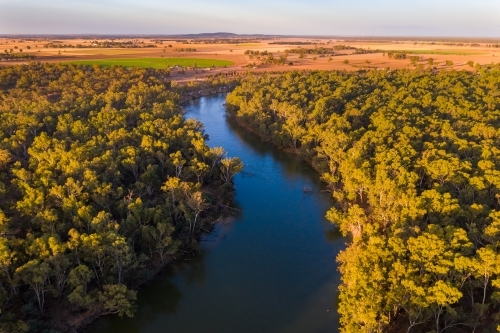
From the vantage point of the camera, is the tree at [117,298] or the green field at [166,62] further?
the green field at [166,62]

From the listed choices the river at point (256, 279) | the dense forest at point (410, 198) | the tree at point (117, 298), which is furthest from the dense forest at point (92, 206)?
the dense forest at point (410, 198)

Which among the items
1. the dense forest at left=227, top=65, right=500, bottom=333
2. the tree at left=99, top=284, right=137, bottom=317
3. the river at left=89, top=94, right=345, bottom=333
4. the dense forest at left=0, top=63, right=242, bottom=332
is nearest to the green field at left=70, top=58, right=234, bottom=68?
the dense forest at left=227, top=65, right=500, bottom=333

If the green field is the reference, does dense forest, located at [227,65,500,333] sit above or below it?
below

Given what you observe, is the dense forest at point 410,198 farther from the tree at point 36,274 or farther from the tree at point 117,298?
the tree at point 36,274

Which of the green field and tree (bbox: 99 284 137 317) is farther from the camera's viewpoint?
the green field

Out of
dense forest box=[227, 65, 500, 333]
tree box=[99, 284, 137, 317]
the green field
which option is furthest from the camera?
the green field

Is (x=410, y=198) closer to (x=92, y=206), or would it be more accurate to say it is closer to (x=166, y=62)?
(x=92, y=206)

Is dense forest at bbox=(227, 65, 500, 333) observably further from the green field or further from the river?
the green field
